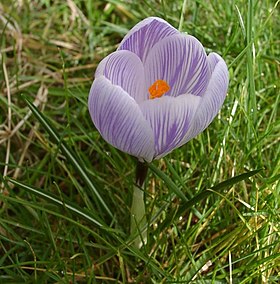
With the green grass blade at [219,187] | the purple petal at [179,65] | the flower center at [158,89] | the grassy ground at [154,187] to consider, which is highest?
the purple petal at [179,65]

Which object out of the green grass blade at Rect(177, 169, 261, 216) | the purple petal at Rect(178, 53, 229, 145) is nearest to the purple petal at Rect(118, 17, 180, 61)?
the purple petal at Rect(178, 53, 229, 145)

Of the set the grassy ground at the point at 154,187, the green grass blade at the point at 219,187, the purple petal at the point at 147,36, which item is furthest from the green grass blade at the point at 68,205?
the purple petal at the point at 147,36

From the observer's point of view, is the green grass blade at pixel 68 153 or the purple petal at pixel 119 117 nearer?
the purple petal at pixel 119 117

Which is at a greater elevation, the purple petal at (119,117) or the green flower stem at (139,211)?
the purple petal at (119,117)

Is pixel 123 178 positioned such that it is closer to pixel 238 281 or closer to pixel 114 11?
pixel 238 281

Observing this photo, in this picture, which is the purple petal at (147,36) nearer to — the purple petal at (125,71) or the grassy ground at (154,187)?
the purple petal at (125,71)

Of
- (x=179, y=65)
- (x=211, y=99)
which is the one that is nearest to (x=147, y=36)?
(x=179, y=65)
